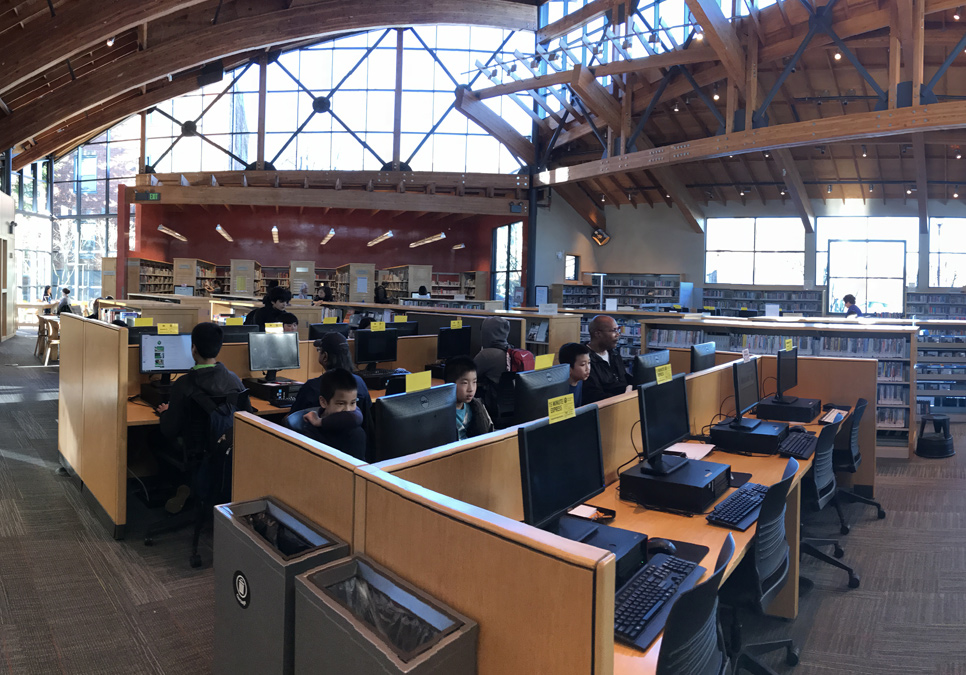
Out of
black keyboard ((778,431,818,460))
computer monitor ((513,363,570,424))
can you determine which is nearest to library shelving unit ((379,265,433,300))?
black keyboard ((778,431,818,460))

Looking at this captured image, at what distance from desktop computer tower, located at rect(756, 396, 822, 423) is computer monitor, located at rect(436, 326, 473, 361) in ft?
9.52

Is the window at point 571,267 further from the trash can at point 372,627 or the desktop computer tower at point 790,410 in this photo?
the trash can at point 372,627

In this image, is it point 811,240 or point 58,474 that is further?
point 811,240

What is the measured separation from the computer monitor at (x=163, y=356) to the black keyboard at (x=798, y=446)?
12.8 ft


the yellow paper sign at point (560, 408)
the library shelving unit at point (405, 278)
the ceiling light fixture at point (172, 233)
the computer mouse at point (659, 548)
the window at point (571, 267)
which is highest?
the ceiling light fixture at point (172, 233)

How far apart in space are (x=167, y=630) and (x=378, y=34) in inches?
745

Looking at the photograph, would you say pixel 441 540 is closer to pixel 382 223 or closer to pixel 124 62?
pixel 124 62

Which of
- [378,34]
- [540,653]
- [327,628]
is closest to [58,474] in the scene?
[327,628]

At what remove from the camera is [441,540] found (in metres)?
1.24

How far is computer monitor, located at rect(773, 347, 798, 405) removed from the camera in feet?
14.5

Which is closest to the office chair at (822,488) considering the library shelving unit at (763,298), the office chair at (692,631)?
the office chair at (692,631)

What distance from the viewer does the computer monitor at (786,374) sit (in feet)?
14.5

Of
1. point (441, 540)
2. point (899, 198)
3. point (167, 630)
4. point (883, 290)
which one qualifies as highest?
point (899, 198)

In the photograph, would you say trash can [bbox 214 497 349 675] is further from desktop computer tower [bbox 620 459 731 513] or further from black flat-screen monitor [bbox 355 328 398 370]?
black flat-screen monitor [bbox 355 328 398 370]
